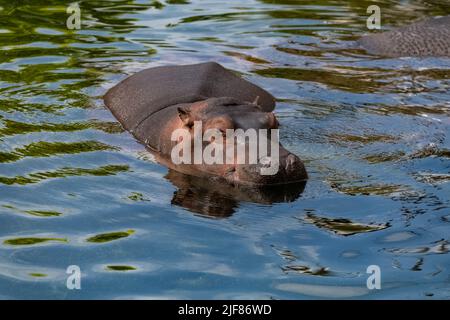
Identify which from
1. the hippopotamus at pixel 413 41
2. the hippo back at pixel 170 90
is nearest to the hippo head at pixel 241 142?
the hippo back at pixel 170 90

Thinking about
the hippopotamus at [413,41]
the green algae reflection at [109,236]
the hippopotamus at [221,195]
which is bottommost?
the green algae reflection at [109,236]

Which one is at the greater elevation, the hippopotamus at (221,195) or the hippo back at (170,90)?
the hippo back at (170,90)

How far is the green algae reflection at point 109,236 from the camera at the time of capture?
745 cm

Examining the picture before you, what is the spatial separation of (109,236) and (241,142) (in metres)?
1.73

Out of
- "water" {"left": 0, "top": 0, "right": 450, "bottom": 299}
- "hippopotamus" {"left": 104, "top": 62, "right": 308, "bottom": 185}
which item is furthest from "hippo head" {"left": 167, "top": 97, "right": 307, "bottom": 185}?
"water" {"left": 0, "top": 0, "right": 450, "bottom": 299}

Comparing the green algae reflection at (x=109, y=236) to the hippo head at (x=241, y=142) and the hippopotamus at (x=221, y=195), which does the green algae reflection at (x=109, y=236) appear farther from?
the hippo head at (x=241, y=142)

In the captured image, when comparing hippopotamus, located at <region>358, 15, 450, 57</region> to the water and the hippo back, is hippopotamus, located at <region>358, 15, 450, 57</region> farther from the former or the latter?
the hippo back

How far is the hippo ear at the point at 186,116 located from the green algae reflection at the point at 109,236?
1.91m

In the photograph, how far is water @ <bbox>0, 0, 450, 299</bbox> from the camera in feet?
22.4

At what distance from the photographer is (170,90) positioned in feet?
34.6

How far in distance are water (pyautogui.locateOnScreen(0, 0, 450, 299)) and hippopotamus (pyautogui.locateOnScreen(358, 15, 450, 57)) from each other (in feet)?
1.12

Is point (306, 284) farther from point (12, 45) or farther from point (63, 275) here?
point (12, 45)

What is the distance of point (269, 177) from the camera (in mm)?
8562
